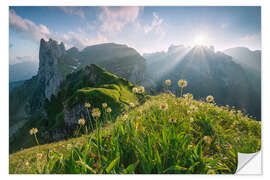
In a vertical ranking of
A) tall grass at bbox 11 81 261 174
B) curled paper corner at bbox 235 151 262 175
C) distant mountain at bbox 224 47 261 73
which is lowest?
curled paper corner at bbox 235 151 262 175

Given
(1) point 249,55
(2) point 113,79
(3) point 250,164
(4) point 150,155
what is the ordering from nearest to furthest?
1. (4) point 150,155
2. (3) point 250,164
3. (1) point 249,55
4. (2) point 113,79

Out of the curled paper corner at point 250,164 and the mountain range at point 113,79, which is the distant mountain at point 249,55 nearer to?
the mountain range at point 113,79

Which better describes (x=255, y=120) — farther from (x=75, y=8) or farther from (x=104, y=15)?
(x=75, y=8)

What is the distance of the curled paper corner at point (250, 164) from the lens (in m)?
2.41

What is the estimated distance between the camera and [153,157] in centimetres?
197

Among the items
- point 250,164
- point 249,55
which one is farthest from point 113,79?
point 250,164

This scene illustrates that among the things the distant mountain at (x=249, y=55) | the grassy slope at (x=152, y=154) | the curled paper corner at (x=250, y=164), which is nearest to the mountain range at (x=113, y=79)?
the distant mountain at (x=249, y=55)

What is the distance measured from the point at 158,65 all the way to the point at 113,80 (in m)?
86.0

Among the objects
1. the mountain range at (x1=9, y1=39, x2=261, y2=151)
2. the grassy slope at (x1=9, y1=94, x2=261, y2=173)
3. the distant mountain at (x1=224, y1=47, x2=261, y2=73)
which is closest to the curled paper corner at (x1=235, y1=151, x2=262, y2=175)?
the grassy slope at (x1=9, y1=94, x2=261, y2=173)

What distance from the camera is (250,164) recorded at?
107 inches

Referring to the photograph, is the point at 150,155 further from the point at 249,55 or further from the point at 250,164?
the point at 249,55

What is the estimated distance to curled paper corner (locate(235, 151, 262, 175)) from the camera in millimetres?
2408

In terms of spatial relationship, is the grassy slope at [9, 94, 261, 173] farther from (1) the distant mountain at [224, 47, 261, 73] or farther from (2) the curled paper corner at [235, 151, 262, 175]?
(1) the distant mountain at [224, 47, 261, 73]
